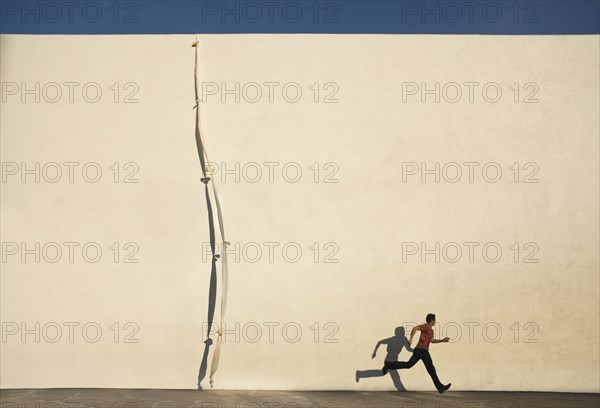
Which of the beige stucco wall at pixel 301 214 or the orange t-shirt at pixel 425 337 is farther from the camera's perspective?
the beige stucco wall at pixel 301 214

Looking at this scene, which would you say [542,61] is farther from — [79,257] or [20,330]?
[20,330]

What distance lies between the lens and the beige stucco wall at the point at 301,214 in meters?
6.71

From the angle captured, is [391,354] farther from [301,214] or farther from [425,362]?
[301,214]

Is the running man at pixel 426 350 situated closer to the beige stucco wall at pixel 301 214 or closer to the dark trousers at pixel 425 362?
the dark trousers at pixel 425 362

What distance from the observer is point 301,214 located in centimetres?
675

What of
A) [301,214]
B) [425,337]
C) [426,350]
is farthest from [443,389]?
[301,214]

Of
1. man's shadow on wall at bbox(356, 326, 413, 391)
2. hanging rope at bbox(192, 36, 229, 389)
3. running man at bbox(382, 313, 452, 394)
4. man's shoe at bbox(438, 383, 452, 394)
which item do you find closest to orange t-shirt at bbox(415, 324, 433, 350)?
running man at bbox(382, 313, 452, 394)

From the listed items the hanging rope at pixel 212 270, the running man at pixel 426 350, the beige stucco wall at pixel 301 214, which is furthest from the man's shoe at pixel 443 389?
the hanging rope at pixel 212 270

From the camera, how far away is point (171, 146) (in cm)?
678

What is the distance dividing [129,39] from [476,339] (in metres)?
5.93

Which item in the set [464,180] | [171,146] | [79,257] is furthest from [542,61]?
[79,257]

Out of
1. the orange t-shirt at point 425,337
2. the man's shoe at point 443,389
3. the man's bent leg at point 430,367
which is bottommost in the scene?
the man's shoe at point 443,389

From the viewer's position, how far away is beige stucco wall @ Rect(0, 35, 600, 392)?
6707mm

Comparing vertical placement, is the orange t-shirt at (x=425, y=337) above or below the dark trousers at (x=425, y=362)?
above
